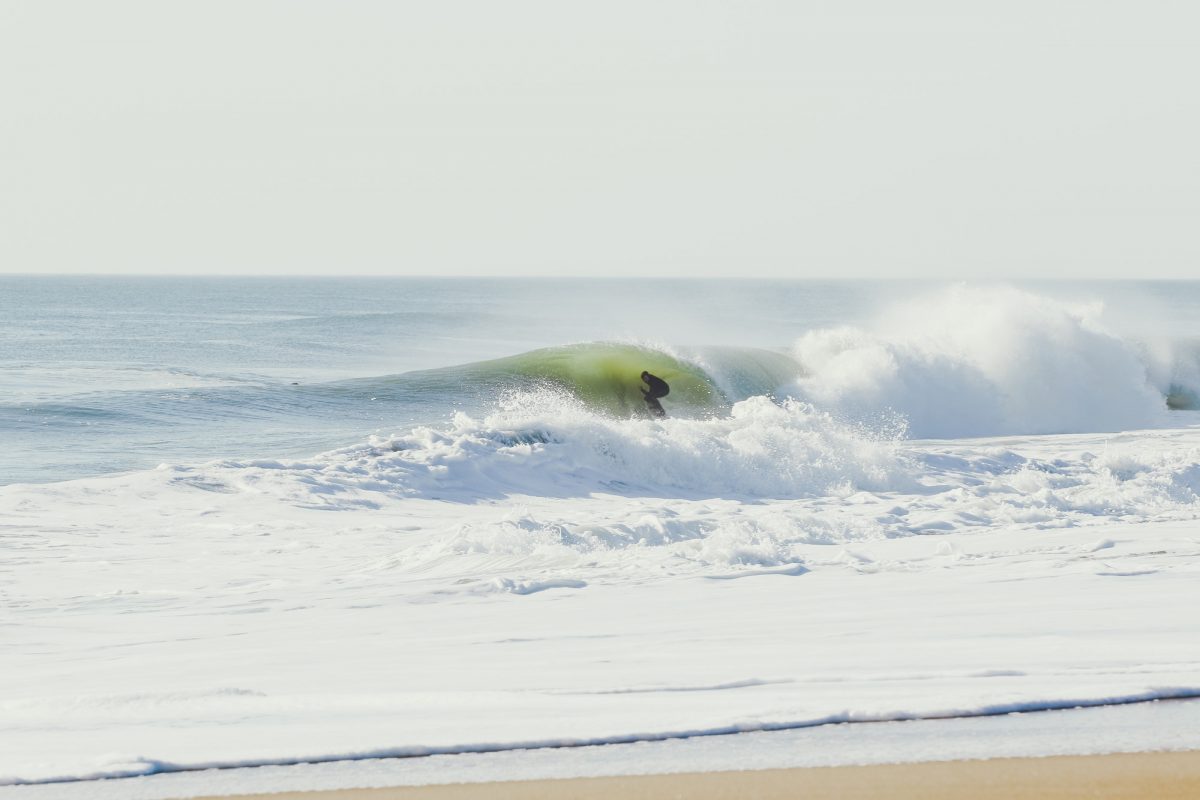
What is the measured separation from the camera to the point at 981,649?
5.14 m

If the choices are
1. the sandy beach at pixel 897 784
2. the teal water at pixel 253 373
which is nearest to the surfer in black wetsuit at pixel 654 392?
the teal water at pixel 253 373

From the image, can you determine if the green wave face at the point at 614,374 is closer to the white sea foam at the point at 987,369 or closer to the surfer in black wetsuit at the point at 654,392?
the surfer in black wetsuit at the point at 654,392

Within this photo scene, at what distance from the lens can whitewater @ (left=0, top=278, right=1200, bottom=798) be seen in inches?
170

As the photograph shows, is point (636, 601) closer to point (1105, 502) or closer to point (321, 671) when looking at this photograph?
point (321, 671)

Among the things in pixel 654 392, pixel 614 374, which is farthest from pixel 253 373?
pixel 654 392

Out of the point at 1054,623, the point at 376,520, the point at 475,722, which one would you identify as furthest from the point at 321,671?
the point at 376,520

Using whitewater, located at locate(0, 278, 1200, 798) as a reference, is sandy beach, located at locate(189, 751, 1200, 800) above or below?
above

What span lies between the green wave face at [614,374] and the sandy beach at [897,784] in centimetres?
1729

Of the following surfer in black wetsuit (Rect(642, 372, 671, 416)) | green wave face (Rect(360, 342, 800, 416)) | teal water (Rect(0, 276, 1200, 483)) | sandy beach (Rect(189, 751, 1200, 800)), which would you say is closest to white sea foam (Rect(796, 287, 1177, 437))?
green wave face (Rect(360, 342, 800, 416))

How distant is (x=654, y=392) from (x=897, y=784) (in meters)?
18.7

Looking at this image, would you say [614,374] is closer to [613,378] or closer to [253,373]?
[613,378]

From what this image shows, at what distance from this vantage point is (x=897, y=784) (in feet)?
11.8

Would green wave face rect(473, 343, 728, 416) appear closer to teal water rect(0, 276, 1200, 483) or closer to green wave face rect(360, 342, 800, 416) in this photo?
green wave face rect(360, 342, 800, 416)

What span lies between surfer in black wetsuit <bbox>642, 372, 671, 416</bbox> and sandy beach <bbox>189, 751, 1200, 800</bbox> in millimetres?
17763
